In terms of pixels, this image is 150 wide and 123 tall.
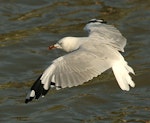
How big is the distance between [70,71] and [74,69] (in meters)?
0.04

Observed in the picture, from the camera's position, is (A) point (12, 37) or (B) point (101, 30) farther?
(A) point (12, 37)

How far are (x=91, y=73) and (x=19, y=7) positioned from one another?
152 inches

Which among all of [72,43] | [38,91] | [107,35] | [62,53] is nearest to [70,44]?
[72,43]

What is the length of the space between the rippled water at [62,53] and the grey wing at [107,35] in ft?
2.43

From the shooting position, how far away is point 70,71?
21.2ft

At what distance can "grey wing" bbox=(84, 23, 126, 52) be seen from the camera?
7.09 meters

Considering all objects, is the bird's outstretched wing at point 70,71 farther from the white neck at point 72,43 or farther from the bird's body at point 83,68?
the white neck at point 72,43

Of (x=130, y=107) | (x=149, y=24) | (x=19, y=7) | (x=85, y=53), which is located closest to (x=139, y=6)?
(x=149, y=24)

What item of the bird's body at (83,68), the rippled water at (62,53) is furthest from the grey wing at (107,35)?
the rippled water at (62,53)

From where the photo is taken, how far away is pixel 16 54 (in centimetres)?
883

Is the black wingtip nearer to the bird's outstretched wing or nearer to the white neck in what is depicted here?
the bird's outstretched wing

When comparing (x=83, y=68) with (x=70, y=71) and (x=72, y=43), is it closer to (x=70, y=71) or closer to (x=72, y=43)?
(x=70, y=71)

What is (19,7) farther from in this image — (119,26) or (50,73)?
(50,73)

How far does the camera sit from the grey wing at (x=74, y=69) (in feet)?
20.9
